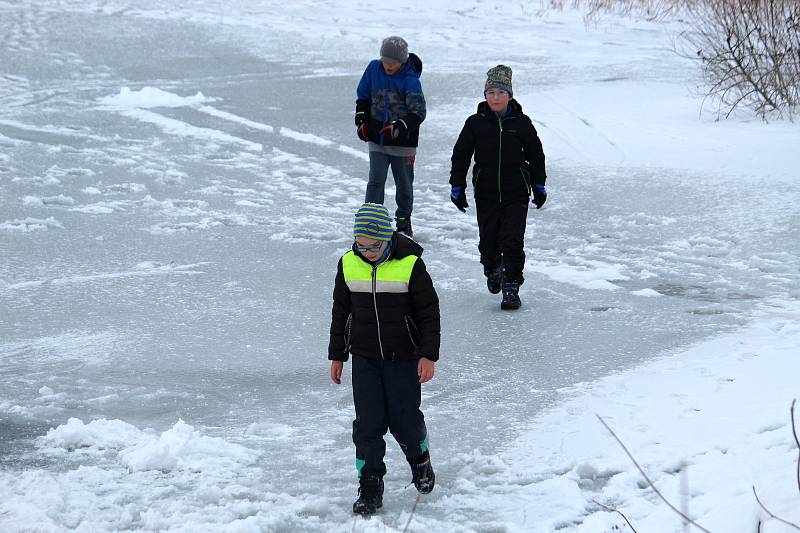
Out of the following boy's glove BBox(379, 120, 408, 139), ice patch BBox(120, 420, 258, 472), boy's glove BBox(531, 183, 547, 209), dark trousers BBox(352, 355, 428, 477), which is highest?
boy's glove BBox(379, 120, 408, 139)

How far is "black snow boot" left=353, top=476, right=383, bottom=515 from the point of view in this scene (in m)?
Result: 4.43

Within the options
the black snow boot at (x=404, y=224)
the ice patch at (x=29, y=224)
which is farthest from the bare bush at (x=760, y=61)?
the ice patch at (x=29, y=224)

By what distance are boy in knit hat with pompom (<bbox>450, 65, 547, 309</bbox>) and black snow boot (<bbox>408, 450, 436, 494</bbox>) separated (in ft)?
8.69

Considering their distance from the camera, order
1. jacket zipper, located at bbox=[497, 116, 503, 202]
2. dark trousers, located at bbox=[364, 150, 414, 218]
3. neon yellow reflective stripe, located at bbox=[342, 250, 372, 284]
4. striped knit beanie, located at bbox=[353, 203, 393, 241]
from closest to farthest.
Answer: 1. striped knit beanie, located at bbox=[353, 203, 393, 241]
2. neon yellow reflective stripe, located at bbox=[342, 250, 372, 284]
3. jacket zipper, located at bbox=[497, 116, 503, 202]
4. dark trousers, located at bbox=[364, 150, 414, 218]

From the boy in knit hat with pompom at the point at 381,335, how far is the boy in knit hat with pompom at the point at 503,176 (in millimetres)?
2617

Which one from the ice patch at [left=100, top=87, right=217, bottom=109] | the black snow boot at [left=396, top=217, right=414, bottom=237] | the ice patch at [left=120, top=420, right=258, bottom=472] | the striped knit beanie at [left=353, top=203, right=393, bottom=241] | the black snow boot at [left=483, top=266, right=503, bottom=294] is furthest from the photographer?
the ice patch at [left=100, top=87, right=217, bottom=109]

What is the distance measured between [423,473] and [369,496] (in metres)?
0.26

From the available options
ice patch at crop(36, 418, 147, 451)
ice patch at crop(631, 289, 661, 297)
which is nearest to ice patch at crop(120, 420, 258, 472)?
ice patch at crop(36, 418, 147, 451)

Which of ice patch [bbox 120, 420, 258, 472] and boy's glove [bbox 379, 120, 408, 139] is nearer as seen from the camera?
ice patch [bbox 120, 420, 258, 472]

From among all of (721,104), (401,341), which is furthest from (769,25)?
(401,341)

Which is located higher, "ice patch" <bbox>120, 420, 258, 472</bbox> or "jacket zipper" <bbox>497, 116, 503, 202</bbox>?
"jacket zipper" <bbox>497, 116, 503, 202</bbox>

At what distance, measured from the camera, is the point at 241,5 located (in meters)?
24.0

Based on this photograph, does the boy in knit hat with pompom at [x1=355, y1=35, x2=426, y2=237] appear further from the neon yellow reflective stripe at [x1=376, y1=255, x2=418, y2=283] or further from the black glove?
the neon yellow reflective stripe at [x1=376, y1=255, x2=418, y2=283]

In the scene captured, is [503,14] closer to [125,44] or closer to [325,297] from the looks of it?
[125,44]
